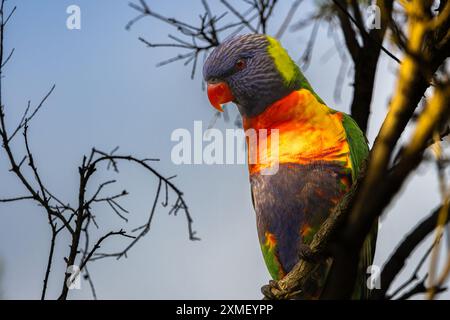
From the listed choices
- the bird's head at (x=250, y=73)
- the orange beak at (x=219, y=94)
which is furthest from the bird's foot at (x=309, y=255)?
the orange beak at (x=219, y=94)

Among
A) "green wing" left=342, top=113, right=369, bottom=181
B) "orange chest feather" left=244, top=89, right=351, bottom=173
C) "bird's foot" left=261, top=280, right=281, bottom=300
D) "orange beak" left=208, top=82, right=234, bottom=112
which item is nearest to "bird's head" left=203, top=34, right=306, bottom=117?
"orange beak" left=208, top=82, right=234, bottom=112

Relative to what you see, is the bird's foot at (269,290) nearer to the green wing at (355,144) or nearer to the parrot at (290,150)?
the parrot at (290,150)

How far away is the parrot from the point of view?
2.23m

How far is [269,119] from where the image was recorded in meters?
2.43

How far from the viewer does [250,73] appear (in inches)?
101

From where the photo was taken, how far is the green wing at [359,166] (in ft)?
7.38

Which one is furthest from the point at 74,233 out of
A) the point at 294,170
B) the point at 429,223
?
the point at 429,223

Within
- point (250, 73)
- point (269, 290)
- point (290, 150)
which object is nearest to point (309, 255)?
point (269, 290)

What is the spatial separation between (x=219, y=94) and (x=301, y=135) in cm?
58

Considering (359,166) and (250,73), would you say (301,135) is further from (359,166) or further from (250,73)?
(250,73)

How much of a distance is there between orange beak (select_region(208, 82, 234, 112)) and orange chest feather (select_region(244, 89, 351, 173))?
1.00ft

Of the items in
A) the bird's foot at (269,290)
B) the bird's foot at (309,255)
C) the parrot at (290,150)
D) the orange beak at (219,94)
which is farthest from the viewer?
the orange beak at (219,94)

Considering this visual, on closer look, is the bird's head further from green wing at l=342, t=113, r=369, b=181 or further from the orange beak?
green wing at l=342, t=113, r=369, b=181
